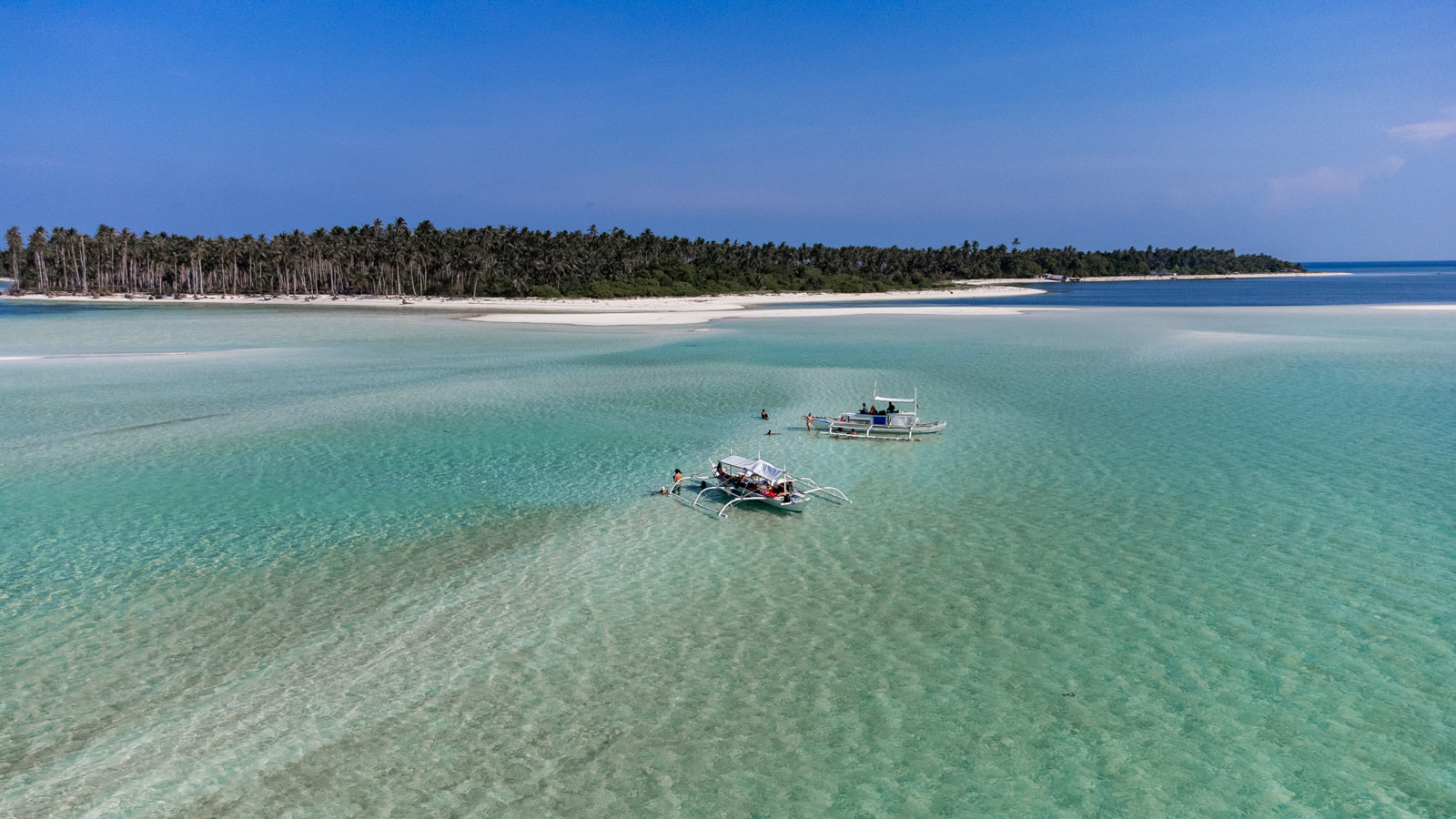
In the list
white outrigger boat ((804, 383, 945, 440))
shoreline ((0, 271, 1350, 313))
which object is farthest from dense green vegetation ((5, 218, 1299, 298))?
white outrigger boat ((804, 383, 945, 440))

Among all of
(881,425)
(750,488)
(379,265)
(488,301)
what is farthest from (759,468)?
(379,265)

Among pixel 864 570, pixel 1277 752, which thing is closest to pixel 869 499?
pixel 864 570

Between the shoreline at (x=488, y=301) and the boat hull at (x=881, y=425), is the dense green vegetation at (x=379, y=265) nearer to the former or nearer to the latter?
the shoreline at (x=488, y=301)

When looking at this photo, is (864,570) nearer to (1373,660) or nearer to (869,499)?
(869,499)

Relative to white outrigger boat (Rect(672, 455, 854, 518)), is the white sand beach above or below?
above

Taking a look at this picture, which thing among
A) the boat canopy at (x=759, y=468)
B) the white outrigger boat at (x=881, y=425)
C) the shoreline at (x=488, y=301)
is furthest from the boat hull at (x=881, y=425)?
the shoreline at (x=488, y=301)

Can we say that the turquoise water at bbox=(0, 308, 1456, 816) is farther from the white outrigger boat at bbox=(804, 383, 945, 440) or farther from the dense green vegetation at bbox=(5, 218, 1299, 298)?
the dense green vegetation at bbox=(5, 218, 1299, 298)
